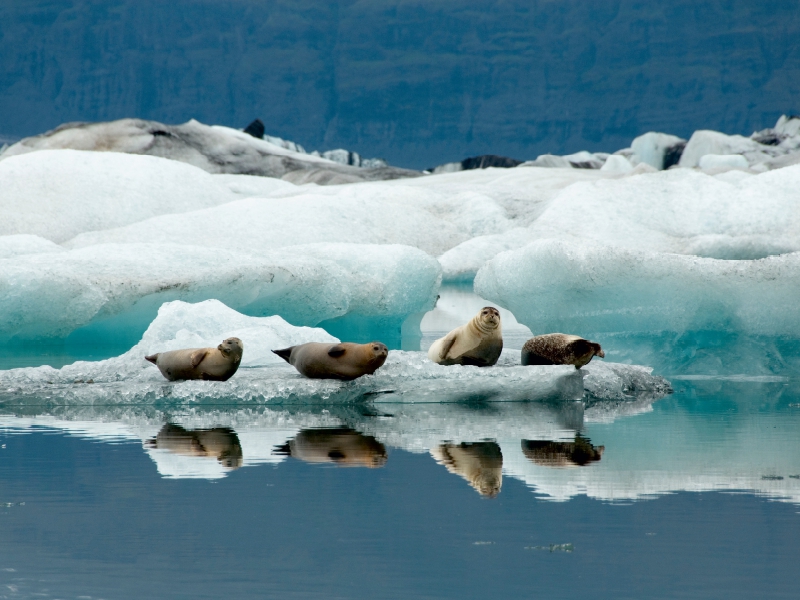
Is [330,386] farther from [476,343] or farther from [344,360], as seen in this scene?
[476,343]

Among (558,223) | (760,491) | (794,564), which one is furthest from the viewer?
(558,223)

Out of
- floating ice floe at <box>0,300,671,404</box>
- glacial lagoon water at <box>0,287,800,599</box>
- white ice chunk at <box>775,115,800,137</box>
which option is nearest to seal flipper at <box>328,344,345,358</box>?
floating ice floe at <box>0,300,671,404</box>

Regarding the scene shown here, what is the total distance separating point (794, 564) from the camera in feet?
7.18

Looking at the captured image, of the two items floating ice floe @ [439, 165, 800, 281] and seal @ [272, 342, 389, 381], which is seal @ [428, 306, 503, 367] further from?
floating ice floe @ [439, 165, 800, 281]

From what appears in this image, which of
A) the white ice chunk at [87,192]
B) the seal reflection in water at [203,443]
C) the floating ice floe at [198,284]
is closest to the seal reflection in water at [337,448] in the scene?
the seal reflection in water at [203,443]

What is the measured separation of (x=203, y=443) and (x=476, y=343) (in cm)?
200

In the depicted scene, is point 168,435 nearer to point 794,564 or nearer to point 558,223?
point 794,564

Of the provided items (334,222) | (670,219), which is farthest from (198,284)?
(670,219)

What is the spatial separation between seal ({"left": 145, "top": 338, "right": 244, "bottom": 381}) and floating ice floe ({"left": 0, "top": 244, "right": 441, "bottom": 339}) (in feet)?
10.8

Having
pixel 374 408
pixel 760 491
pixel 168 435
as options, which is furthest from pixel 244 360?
pixel 760 491

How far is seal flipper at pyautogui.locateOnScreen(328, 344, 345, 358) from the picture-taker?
5152 mm

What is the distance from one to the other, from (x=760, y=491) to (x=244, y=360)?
4.06 metres

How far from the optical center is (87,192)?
49.0 feet

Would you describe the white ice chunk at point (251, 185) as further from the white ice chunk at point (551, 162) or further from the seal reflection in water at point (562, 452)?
the seal reflection in water at point (562, 452)
